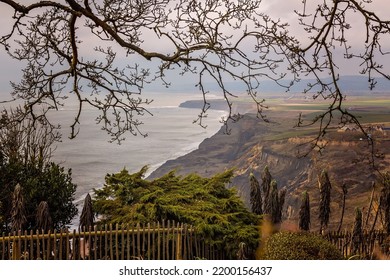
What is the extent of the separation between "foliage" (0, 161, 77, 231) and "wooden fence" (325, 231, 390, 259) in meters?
5.65

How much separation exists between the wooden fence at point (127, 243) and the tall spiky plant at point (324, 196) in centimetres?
327

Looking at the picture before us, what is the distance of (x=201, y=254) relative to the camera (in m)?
8.04

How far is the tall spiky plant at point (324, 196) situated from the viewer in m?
10.1

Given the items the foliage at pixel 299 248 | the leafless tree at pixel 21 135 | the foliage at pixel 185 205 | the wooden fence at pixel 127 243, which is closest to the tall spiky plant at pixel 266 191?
the foliage at pixel 185 205

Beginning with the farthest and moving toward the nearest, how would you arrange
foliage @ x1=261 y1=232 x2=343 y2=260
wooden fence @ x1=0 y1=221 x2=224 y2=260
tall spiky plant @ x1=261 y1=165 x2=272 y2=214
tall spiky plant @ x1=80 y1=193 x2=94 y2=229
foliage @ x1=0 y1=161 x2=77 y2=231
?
foliage @ x1=0 y1=161 x2=77 y2=231
tall spiky plant @ x1=261 y1=165 x2=272 y2=214
tall spiky plant @ x1=80 y1=193 x2=94 y2=229
wooden fence @ x1=0 y1=221 x2=224 y2=260
foliage @ x1=261 y1=232 x2=343 y2=260

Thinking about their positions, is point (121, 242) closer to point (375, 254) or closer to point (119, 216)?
point (119, 216)

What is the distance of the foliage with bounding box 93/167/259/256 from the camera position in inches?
318

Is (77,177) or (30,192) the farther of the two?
(77,177)

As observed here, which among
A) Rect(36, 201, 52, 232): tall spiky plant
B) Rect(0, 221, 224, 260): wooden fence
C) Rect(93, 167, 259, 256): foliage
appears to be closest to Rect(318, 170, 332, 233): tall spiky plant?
Rect(93, 167, 259, 256): foliage

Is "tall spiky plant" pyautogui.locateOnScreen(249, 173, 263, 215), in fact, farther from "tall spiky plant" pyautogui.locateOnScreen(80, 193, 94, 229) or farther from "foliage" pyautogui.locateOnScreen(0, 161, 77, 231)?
"foliage" pyautogui.locateOnScreen(0, 161, 77, 231)

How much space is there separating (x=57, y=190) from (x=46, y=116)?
4.10 metres

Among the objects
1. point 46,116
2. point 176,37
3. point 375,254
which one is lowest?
point 375,254
